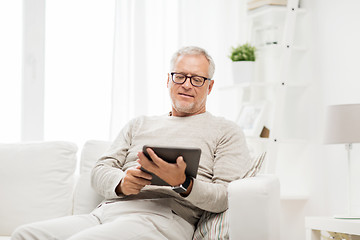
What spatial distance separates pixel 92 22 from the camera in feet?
11.1

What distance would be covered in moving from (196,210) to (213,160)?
0.23 m

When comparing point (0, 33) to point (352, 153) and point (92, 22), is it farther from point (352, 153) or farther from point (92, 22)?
point (352, 153)

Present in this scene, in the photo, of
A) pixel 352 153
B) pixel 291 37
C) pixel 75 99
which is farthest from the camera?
pixel 75 99

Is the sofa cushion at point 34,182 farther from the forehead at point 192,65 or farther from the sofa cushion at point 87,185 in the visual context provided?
the forehead at point 192,65

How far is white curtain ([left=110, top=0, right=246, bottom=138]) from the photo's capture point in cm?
331

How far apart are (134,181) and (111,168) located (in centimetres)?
28

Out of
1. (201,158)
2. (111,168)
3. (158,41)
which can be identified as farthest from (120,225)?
(158,41)

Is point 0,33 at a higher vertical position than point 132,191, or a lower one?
higher

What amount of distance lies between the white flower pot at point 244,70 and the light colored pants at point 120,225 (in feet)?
5.03

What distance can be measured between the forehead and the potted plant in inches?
42.9

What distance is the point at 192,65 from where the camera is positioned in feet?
7.09

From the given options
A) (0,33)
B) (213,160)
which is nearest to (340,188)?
(213,160)

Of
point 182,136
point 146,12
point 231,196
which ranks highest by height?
point 146,12

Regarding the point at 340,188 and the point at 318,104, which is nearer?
the point at 340,188
